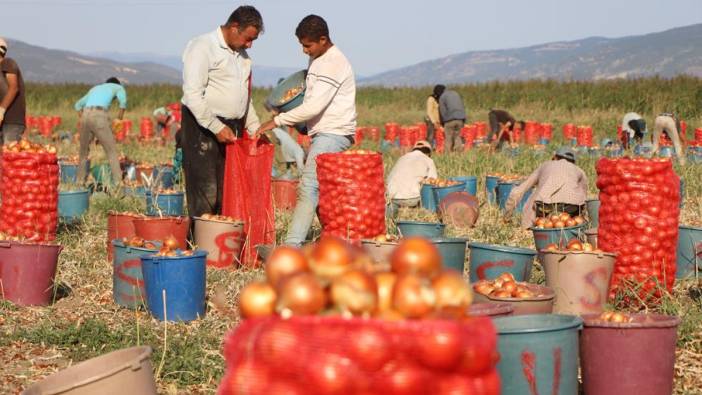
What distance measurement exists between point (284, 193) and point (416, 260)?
7530mm

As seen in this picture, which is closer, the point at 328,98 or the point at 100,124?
the point at 328,98

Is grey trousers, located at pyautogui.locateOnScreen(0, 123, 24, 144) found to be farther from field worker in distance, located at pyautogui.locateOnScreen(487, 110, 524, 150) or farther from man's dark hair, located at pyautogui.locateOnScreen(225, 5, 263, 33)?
field worker in distance, located at pyautogui.locateOnScreen(487, 110, 524, 150)

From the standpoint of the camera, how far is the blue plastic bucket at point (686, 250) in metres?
7.09

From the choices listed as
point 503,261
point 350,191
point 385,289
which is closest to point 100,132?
point 350,191

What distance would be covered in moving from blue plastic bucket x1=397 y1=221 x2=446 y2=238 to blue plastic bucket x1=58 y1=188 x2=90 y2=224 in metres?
3.79

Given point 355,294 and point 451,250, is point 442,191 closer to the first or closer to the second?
point 451,250

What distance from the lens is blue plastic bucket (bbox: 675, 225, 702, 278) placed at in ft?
23.3

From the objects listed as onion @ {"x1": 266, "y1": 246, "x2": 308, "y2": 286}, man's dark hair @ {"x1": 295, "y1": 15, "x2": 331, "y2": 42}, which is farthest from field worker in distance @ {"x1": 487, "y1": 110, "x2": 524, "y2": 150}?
onion @ {"x1": 266, "y1": 246, "x2": 308, "y2": 286}

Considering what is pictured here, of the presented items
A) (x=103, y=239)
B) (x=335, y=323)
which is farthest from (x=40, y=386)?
(x=103, y=239)

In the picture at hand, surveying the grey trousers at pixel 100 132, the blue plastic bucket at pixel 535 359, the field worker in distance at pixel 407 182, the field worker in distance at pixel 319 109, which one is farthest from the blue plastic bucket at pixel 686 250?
the grey trousers at pixel 100 132

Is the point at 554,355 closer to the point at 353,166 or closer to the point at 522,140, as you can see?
the point at 353,166

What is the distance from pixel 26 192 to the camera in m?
7.78

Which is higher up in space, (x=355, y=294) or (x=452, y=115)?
(x=452, y=115)

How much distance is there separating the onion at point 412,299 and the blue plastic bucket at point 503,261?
3.59m
